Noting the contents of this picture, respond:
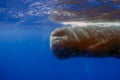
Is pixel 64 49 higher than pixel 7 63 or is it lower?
higher

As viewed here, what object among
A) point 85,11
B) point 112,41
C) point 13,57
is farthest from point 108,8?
point 13,57

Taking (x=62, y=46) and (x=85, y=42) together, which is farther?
(x=85, y=42)

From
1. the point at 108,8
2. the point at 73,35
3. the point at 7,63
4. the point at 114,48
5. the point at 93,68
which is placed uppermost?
the point at 108,8

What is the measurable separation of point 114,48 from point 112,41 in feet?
0.52

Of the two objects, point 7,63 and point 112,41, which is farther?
point 7,63

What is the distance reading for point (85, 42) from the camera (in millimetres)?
3600

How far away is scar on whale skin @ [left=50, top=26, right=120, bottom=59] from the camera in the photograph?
3439 mm

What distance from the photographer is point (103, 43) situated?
3658 mm

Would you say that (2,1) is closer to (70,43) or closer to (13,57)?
(70,43)

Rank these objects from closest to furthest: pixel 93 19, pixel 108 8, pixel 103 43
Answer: pixel 103 43 → pixel 108 8 → pixel 93 19

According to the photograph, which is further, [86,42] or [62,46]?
[86,42]

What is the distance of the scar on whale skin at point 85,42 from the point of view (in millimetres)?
3439

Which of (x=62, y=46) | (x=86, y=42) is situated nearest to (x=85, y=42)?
(x=86, y=42)

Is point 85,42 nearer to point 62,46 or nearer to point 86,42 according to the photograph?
point 86,42
